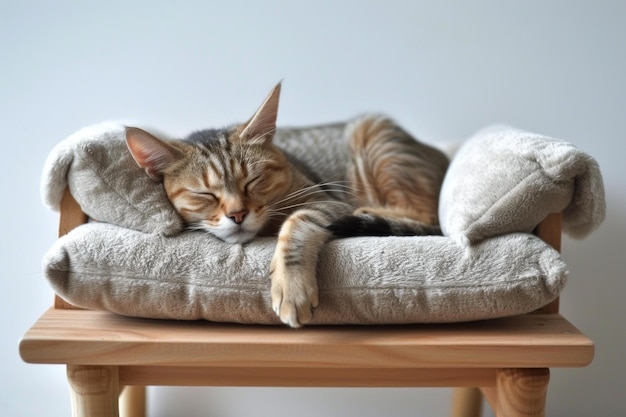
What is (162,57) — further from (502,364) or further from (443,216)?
(502,364)

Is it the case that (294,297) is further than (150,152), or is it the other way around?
(150,152)

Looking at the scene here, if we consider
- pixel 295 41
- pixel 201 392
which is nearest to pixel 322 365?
pixel 201 392

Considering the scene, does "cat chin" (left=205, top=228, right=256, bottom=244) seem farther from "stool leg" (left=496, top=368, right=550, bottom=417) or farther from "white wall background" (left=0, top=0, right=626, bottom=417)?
"white wall background" (left=0, top=0, right=626, bottom=417)

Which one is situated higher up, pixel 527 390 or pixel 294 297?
pixel 294 297

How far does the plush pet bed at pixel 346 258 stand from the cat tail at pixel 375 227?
65 mm

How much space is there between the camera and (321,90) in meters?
2.05

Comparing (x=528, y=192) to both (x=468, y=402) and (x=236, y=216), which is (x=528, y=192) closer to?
(x=236, y=216)

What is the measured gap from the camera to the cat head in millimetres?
1317

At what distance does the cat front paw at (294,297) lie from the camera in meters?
1.12

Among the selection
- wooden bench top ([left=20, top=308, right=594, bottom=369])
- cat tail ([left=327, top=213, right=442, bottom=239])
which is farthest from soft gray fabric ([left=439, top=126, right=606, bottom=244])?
wooden bench top ([left=20, top=308, right=594, bottom=369])

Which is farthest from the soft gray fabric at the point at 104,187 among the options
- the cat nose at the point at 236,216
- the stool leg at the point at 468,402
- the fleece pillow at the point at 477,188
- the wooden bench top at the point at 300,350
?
the stool leg at the point at 468,402

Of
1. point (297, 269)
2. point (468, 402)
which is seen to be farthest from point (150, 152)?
point (468, 402)

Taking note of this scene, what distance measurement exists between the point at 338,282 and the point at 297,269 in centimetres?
10

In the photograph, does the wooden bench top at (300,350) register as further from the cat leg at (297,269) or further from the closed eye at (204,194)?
the closed eye at (204,194)
